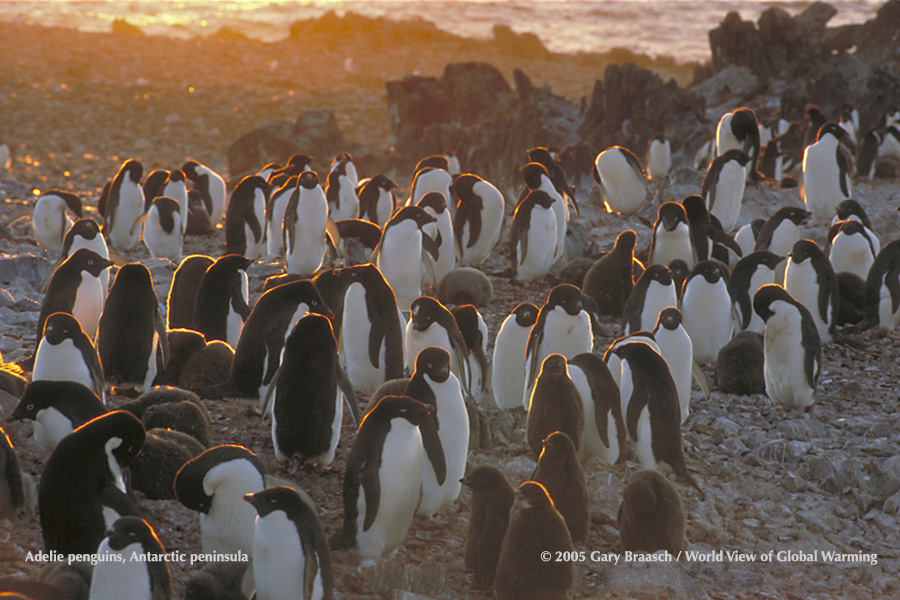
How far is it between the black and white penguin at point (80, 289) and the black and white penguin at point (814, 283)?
5783 millimetres

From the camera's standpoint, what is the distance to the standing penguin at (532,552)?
394 cm

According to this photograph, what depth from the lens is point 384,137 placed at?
24641mm

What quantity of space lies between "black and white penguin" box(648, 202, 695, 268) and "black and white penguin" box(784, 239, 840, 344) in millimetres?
1123

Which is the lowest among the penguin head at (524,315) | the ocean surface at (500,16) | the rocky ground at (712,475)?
the rocky ground at (712,475)

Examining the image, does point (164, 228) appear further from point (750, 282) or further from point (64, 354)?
point (750, 282)

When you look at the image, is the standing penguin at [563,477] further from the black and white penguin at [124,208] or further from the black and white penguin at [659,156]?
the black and white penguin at [659,156]

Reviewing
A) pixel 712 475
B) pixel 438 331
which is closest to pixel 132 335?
pixel 438 331

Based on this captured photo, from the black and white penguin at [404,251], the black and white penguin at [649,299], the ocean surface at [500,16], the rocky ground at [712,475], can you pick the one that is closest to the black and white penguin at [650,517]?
the rocky ground at [712,475]

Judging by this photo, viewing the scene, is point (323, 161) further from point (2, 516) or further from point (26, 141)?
point (2, 516)

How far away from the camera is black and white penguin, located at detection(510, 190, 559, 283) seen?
9070mm

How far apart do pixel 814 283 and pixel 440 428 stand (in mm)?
4602

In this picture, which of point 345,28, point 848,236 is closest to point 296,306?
point 848,236

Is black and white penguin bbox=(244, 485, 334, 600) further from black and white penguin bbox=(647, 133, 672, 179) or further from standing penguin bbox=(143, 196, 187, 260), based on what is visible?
black and white penguin bbox=(647, 133, 672, 179)

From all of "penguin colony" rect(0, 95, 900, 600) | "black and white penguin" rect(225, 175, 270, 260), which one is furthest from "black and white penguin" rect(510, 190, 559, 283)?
"black and white penguin" rect(225, 175, 270, 260)
